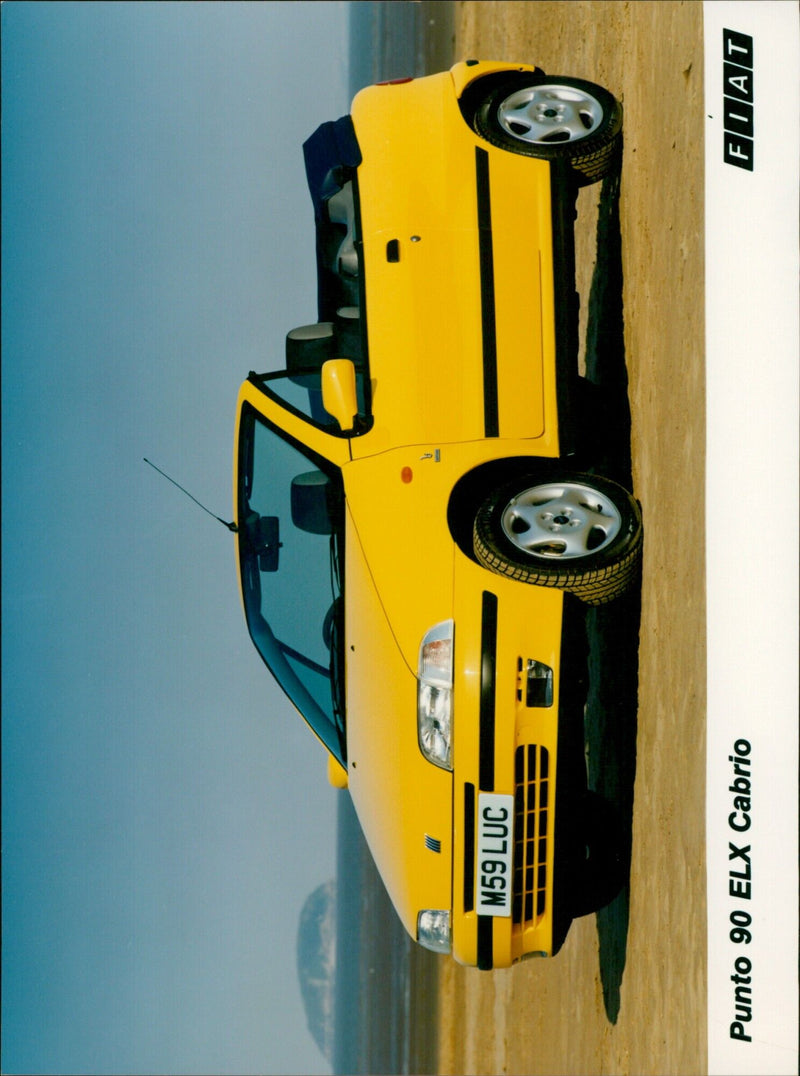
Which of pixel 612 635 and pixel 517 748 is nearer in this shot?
pixel 517 748

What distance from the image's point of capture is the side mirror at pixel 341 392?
4859mm

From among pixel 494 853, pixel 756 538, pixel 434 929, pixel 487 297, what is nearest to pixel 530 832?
pixel 494 853

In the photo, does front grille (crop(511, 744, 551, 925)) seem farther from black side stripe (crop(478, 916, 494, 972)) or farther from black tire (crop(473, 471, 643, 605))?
black tire (crop(473, 471, 643, 605))

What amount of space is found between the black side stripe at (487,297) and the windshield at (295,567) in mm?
763

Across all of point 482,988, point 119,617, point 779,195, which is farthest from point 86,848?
point 779,195

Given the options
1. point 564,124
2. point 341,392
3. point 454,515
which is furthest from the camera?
point 564,124

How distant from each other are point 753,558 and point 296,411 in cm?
227

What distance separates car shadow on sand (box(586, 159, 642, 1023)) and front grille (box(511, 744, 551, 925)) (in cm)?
91

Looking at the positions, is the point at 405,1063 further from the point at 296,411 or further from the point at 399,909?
the point at 296,411

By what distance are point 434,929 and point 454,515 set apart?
172 centimetres

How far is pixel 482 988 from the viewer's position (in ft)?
31.7

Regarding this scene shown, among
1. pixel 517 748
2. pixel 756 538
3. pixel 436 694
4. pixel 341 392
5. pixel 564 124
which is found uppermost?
pixel 564 124

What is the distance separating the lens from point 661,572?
16.2 feet

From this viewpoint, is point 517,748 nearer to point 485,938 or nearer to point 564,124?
point 485,938
